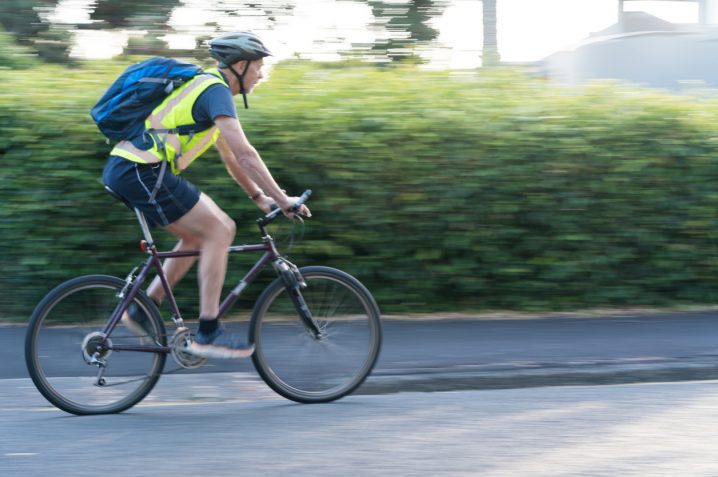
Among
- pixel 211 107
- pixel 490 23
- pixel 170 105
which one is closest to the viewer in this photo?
pixel 211 107

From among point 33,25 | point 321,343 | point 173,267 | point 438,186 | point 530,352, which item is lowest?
point 530,352

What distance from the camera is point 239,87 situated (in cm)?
514

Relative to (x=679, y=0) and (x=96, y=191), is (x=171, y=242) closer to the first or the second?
(x=96, y=191)

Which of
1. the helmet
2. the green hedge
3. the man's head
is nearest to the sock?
the man's head

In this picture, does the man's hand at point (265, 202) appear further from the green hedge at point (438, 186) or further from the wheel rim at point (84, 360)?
the green hedge at point (438, 186)

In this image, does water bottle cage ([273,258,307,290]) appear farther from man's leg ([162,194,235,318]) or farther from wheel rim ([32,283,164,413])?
wheel rim ([32,283,164,413])

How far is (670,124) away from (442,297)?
2301 mm

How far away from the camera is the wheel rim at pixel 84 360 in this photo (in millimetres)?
4980

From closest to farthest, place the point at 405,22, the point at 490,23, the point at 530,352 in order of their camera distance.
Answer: the point at 530,352
the point at 490,23
the point at 405,22

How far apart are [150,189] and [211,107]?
21.4 inches

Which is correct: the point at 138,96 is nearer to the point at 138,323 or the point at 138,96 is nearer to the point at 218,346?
the point at 138,323

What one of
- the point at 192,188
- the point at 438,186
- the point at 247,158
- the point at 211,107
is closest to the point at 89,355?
the point at 192,188

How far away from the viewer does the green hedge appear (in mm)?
6973

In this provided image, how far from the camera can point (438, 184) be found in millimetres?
7309
